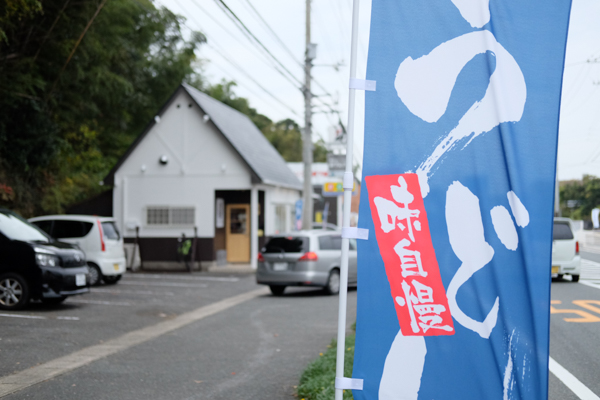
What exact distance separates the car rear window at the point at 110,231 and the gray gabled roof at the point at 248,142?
6.90 metres

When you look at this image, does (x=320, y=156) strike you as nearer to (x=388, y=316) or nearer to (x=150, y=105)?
(x=150, y=105)

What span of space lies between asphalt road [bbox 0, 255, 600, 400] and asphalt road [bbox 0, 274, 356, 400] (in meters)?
0.01

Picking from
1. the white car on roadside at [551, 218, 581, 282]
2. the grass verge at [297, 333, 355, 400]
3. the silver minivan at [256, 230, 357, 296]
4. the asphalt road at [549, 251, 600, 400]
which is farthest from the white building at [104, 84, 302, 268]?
the grass verge at [297, 333, 355, 400]

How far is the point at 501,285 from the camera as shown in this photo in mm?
3627

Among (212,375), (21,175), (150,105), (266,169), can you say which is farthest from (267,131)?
(212,375)

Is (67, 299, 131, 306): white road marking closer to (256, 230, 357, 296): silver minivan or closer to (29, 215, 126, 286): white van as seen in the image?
(29, 215, 126, 286): white van

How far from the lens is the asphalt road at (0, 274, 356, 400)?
625 centimetres

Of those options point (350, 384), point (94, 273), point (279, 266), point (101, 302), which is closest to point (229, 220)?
point (94, 273)

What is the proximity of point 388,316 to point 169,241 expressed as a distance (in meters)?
20.3

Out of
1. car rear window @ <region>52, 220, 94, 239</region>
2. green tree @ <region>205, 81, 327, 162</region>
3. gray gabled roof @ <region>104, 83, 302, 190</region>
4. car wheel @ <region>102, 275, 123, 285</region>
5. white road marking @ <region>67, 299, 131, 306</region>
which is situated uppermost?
green tree @ <region>205, 81, 327, 162</region>

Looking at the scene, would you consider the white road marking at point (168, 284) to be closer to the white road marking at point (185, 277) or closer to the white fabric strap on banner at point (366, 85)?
the white road marking at point (185, 277)

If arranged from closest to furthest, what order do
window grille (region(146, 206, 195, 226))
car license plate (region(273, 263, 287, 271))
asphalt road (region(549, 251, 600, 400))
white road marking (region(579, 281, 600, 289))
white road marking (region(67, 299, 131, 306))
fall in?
asphalt road (region(549, 251, 600, 400)) → white road marking (region(579, 281, 600, 289)) → white road marking (region(67, 299, 131, 306)) → car license plate (region(273, 263, 287, 271)) → window grille (region(146, 206, 195, 226))

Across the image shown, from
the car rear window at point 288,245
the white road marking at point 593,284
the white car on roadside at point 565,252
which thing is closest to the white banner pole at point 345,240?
the white road marking at point 593,284

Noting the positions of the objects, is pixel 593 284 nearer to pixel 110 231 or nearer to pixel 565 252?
pixel 565 252
